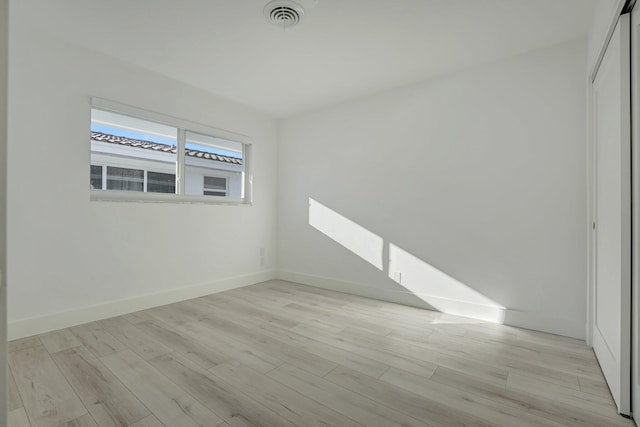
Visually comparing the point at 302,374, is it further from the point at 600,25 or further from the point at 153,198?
the point at 600,25

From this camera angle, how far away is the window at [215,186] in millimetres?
3799

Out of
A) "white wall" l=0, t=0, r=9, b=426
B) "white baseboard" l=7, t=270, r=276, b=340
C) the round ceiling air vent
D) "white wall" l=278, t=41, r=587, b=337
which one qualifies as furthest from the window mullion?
"white wall" l=0, t=0, r=9, b=426

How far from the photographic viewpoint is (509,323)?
2.72 metres

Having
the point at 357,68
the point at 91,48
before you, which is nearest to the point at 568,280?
the point at 357,68

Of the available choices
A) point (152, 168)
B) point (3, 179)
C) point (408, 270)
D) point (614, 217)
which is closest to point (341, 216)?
point (408, 270)

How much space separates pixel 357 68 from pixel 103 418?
3.28 meters

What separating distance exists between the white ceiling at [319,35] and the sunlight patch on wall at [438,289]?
6.62 ft

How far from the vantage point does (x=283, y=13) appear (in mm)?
2139

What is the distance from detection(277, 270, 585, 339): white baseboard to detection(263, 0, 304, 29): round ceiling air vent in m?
2.88

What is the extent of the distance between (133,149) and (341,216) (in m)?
2.52

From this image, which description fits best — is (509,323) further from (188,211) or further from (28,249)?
(28,249)

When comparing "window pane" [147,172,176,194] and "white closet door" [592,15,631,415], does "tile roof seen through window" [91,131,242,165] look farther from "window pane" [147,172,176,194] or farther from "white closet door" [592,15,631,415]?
"white closet door" [592,15,631,415]

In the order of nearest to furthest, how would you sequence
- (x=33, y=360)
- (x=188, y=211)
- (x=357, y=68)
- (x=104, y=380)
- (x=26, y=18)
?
1. (x=104, y=380)
2. (x=33, y=360)
3. (x=26, y=18)
4. (x=357, y=68)
5. (x=188, y=211)

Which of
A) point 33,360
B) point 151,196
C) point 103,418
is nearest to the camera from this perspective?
point 103,418
